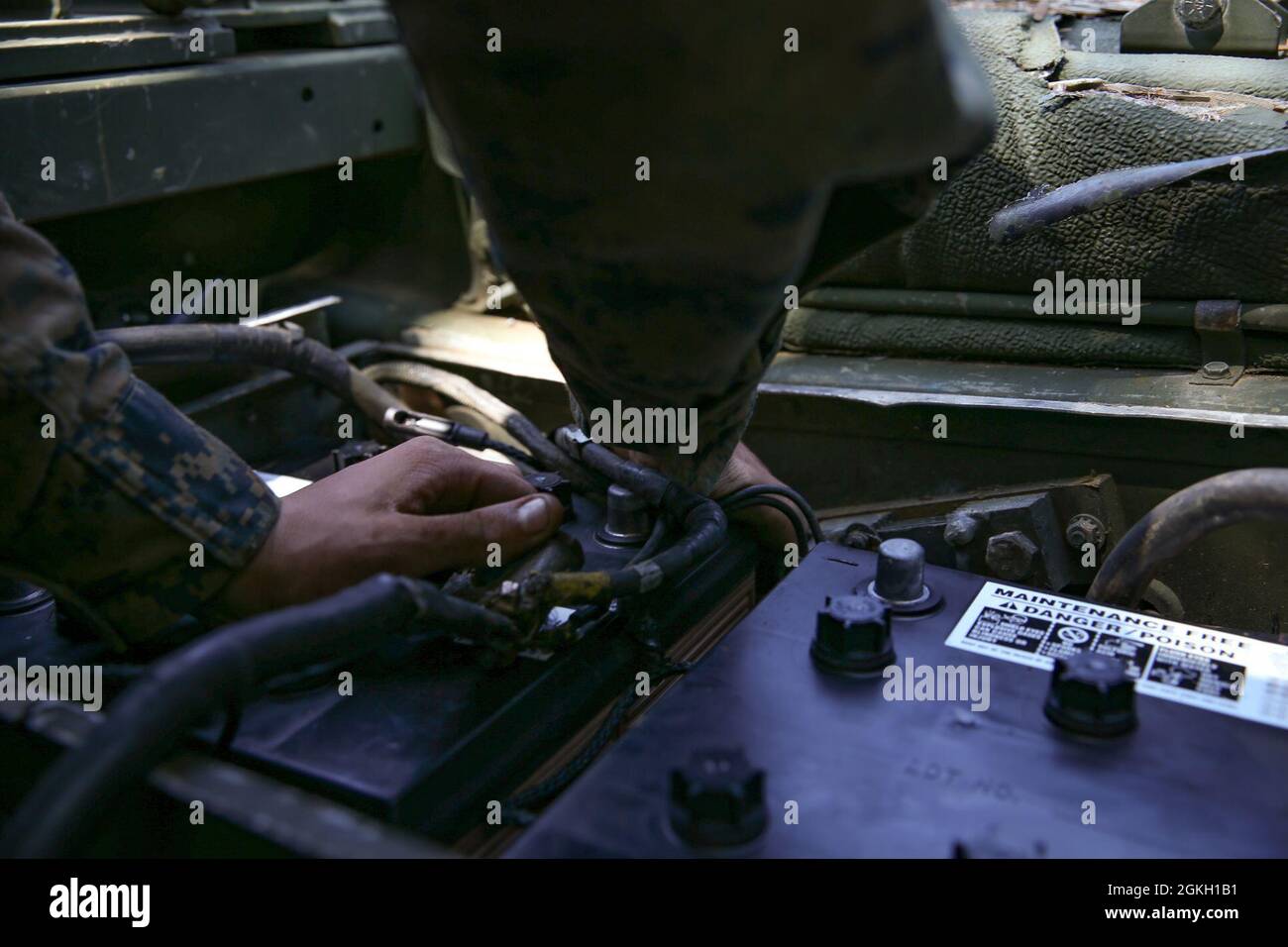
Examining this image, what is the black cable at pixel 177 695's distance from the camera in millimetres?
581

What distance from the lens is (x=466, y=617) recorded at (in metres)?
0.84

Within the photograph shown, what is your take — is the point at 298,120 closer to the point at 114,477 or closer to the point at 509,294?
the point at 509,294

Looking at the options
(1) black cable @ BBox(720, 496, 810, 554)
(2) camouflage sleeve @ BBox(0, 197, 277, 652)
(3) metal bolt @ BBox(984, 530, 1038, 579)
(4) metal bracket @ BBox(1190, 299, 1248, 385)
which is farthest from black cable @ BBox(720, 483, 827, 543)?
(4) metal bracket @ BBox(1190, 299, 1248, 385)

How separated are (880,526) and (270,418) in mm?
897

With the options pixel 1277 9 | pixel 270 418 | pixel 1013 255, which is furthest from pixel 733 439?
pixel 1277 9

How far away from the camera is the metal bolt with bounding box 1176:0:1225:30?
1.53 m

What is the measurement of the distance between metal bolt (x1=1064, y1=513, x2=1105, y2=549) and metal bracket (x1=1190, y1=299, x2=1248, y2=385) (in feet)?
0.73

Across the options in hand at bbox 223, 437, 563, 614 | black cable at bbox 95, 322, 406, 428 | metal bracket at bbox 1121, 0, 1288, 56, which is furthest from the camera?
metal bracket at bbox 1121, 0, 1288, 56

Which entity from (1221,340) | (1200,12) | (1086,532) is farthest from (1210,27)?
(1086,532)

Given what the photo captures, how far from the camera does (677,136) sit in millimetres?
684

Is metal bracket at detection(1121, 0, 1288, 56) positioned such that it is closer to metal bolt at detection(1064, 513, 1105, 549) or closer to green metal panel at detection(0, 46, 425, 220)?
metal bolt at detection(1064, 513, 1105, 549)

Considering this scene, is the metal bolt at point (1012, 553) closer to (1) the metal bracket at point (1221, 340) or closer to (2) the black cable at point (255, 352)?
(1) the metal bracket at point (1221, 340)

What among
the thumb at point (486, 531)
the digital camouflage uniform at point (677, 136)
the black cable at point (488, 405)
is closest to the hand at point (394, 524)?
the thumb at point (486, 531)

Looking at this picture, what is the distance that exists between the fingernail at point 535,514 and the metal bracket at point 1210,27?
A: 110 centimetres
